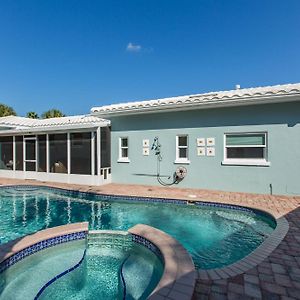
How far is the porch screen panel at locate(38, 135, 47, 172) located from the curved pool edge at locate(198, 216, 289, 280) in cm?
1520

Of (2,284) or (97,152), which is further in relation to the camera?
(97,152)

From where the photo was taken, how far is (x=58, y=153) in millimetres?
16141

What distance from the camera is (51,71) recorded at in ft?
90.8

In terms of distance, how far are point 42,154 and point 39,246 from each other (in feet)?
41.1

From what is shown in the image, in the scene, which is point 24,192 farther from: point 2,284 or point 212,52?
point 212,52

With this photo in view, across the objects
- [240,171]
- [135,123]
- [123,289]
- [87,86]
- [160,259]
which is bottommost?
[123,289]

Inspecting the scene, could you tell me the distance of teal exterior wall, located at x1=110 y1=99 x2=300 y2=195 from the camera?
35.5ft

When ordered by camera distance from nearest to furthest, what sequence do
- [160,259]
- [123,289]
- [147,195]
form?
[123,289]
[160,259]
[147,195]

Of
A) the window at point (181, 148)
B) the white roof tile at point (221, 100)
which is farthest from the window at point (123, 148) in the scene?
the window at point (181, 148)

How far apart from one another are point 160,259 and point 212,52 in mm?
19465

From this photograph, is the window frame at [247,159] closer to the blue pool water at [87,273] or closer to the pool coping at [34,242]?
the blue pool water at [87,273]

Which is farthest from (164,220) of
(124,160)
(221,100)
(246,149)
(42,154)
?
(42,154)

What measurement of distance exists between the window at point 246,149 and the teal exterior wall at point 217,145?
0.26 meters

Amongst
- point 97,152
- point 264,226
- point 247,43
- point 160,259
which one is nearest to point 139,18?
point 247,43
